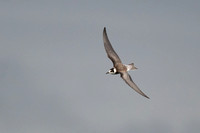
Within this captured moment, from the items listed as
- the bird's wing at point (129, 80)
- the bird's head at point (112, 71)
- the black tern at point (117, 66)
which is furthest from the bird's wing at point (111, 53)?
the bird's wing at point (129, 80)

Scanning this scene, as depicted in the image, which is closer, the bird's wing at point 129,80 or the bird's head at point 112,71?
the bird's wing at point 129,80

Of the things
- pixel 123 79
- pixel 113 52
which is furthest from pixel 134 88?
pixel 113 52

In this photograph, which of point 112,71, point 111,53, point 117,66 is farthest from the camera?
point 111,53

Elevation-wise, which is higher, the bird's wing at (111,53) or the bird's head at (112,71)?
the bird's wing at (111,53)

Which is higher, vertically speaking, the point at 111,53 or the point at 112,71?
the point at 111,53

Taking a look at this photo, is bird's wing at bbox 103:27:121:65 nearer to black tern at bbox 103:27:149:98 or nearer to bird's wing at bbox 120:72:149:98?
black tern at bbox 103:27:149:98

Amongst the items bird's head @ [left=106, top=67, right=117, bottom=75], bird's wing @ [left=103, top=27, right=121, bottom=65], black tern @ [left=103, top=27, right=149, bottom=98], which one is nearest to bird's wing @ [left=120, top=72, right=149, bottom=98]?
black tern @ [left=103, top=27, right=149, bottom=98]

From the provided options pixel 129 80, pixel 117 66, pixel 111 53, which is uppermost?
pixel 111 53

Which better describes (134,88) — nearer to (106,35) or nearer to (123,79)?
(123,79)

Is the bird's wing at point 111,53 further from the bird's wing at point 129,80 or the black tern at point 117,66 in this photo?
the bird's wing at point 129,80

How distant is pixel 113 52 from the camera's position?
46.9 metres

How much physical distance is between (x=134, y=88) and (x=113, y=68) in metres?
5.17

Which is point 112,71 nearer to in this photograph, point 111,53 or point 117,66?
point 117,66

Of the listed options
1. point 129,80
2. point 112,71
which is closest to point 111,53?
point 112,71
